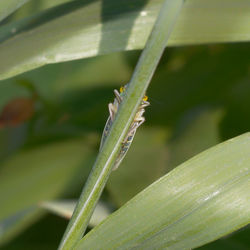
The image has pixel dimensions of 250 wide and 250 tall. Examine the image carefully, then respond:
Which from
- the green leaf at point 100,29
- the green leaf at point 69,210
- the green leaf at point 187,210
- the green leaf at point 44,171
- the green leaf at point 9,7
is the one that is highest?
the green leaf at point 44,171

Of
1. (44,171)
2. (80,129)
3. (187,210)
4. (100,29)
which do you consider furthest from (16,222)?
(187,210)

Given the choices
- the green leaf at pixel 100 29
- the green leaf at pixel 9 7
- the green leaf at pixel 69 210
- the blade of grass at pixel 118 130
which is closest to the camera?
the blade of grass at pixel 118 130

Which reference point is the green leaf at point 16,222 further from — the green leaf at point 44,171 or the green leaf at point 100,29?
the green leaf at point 100,29

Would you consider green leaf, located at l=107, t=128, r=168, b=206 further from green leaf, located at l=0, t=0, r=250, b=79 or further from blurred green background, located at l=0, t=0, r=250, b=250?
green leaf, located at l=0, t=0, r=250, b=79

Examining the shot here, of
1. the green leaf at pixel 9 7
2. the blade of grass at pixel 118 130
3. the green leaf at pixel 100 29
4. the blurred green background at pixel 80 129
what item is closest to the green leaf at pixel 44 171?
the blurred green background at pixel 80 129

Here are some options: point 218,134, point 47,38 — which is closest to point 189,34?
point 47,38

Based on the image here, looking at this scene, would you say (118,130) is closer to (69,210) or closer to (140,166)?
(69,210)

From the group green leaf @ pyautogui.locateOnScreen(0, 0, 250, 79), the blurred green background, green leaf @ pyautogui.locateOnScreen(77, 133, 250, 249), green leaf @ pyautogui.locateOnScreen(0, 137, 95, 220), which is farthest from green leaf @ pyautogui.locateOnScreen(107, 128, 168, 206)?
green leaf @ pyautogui.locateOnScreen(77, 133, 250, 249)
